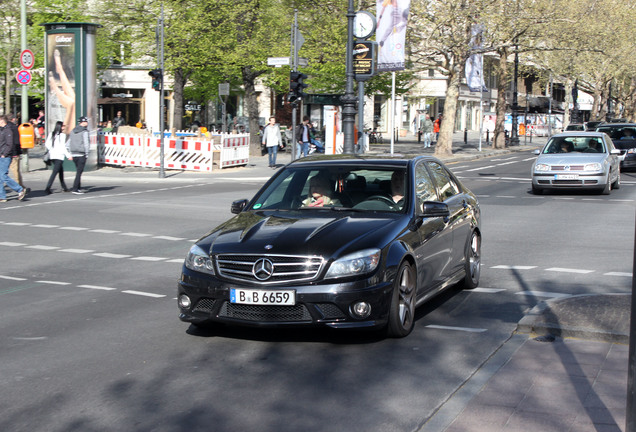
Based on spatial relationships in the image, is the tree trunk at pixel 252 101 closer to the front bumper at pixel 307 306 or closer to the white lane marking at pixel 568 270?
the white lane marking at pixel 568 270

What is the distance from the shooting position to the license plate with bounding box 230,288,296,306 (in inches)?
251

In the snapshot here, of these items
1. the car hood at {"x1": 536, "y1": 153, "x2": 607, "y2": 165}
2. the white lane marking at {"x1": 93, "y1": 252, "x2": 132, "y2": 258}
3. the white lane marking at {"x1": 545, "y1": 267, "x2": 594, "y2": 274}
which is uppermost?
the car hood at {"x1": 536, "y1": 153, "x2": 607, "y2": 165}

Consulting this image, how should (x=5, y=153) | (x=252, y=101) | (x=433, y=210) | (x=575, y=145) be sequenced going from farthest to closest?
(x=252, y=101), (x=575, y=145), (x=5, y=153), (x=433, y=210)

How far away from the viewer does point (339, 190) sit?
7871 mm

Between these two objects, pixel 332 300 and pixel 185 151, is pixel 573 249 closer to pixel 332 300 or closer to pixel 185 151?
pixel 332 300

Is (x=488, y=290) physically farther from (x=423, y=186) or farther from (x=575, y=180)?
(x=575, y=180)

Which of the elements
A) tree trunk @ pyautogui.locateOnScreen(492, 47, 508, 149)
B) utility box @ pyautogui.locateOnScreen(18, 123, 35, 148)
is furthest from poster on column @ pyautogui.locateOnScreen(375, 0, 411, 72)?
tree trunk @ pyautogui.locateOnScreen(492, 47, 508, 149)

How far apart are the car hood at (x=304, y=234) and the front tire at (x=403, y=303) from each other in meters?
0.33

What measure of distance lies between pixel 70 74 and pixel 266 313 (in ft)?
76.9

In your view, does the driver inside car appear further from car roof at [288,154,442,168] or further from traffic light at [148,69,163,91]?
traffic light at [148,69,163,91]

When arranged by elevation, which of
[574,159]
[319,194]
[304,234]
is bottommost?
[304,234]

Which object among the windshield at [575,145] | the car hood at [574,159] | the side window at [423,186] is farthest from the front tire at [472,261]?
the windshield at [575,145]

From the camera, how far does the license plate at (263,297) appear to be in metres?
6.36

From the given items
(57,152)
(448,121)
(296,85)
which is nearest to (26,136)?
(57,152)
